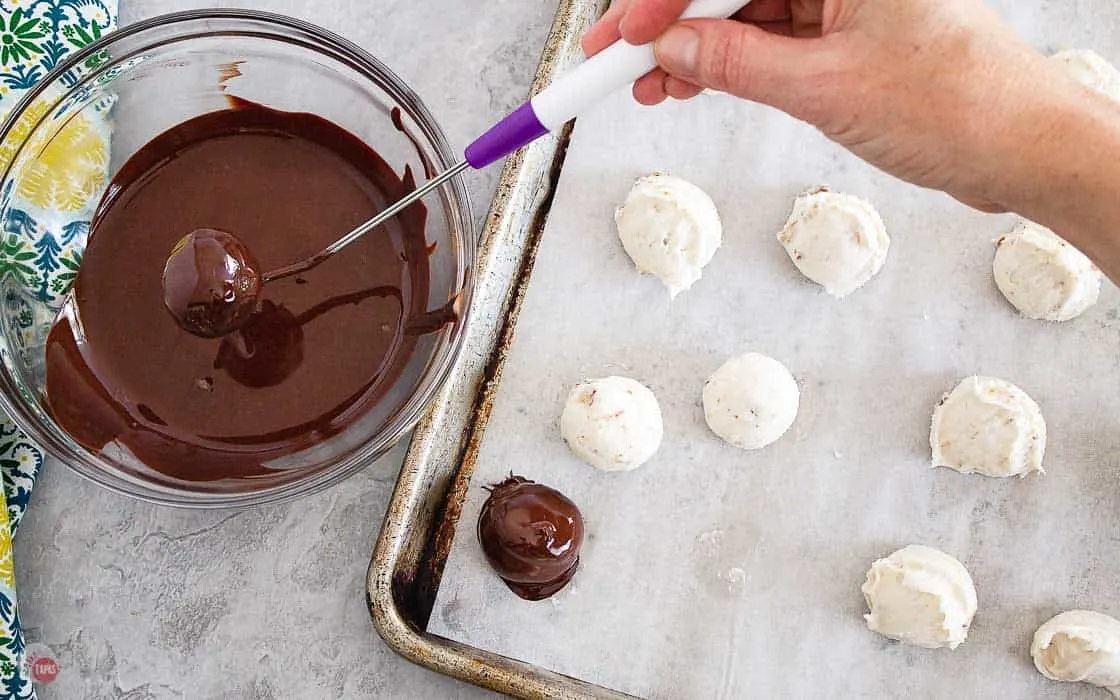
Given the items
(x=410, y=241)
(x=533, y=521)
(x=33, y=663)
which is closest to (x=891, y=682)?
(x=533, y=521)

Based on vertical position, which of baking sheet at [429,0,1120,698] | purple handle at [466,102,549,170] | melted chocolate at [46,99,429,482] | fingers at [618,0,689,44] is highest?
fingers at [618,0,689,44]

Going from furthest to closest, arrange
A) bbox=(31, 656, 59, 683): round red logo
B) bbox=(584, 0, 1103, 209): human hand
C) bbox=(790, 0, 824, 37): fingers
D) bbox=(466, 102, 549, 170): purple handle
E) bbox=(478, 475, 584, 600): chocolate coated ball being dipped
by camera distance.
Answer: bbox=(31, 656, 59, 683): round red logo < bbox=(478, 475, 584, 600): chocolate coated ball being dipped < bbox=(790, 0, 824, 37): fingers < bbox=(466, 102, 549, 170): purple handle < bbox=(584, 0, 1103, 209): human hand

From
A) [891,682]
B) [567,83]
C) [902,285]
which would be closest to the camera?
[567,83]

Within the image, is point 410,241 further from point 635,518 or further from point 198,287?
point 635,518

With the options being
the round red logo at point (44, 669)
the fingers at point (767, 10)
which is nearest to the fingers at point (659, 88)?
the fingers at point (767, 10)

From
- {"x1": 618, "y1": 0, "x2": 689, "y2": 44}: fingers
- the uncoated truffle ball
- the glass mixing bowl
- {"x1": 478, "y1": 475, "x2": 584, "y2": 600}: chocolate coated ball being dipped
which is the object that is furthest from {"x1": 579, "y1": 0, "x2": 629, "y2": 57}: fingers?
{"x1": 478, "y1": 475, "x2": 584, "y2": 600}: chocolate coated ball being dipped

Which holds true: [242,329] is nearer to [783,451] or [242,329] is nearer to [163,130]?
[163,130]

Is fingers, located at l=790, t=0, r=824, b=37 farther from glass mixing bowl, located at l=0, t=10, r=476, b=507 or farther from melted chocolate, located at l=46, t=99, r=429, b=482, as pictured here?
melted chocolate, located at l=46, t=99, r=429, b=482
